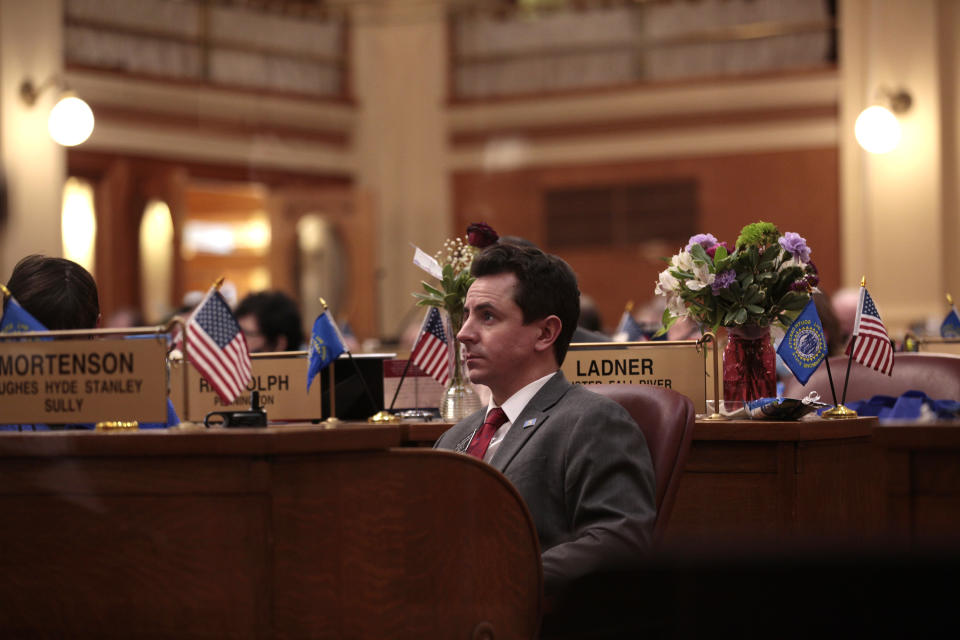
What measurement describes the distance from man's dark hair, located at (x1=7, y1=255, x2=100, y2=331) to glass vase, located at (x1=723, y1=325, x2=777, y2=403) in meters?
1.62

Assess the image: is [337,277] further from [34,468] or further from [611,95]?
[34,468]

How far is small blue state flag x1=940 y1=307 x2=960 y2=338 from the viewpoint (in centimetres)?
435

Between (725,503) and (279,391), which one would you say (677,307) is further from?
(279,391)

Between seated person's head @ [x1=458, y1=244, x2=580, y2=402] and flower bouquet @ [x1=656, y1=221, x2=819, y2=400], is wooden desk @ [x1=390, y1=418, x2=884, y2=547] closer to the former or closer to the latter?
flower bouquet @ [x1=656, y1=221, x2=819, y2=400]

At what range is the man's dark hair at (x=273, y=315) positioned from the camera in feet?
15.3

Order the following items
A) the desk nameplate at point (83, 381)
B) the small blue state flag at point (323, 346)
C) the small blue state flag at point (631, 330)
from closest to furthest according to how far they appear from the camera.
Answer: the desk nameplate at point (83, 381) → the small blue state flag at point (323, 346) → the small blue state flag at point (631, 330)

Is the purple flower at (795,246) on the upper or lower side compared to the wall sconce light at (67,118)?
lower

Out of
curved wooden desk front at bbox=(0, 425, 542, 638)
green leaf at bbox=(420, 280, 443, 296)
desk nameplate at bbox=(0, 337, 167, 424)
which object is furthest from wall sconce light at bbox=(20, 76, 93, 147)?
curved wooden desk front at bbox=(0, 425, 542, 638)

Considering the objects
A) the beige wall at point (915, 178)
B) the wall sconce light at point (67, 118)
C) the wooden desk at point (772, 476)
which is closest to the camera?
the wooden desk at point (772, 476)

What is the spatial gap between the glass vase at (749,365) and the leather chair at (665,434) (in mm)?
825

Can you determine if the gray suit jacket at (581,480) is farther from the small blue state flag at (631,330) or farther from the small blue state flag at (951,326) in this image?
the small blue state flag at (951,326)

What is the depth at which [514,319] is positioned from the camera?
Answer: 101 inches


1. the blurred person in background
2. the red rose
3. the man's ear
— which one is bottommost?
the man's ear

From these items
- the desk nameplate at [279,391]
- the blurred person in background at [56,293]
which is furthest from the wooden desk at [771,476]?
the blurred person in background at [56,293]
